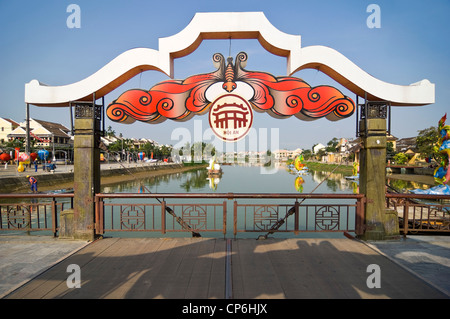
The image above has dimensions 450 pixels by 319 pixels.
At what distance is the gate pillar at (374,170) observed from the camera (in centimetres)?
494

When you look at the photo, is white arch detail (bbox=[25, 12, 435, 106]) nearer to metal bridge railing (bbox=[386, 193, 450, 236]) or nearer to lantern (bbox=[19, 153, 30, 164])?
metal bridge railing (bbox=[386, 193, 450, 236])

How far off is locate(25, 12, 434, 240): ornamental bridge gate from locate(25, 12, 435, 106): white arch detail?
0.02 metres

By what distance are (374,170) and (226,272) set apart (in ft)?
11.0

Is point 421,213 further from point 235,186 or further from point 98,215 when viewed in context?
point 235,186

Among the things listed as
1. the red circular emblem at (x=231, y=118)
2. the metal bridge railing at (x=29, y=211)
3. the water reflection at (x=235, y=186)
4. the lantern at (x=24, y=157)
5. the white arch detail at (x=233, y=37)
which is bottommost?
the water reflection at (x=235, y=186)

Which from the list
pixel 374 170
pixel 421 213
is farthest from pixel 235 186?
pixel 374 170

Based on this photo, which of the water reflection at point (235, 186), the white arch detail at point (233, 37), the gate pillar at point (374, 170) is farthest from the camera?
the water reflection at point (235, 186)

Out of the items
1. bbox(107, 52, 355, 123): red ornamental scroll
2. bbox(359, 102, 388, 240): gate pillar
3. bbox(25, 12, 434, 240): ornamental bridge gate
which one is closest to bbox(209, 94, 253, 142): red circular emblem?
bbox(25, 12, 434, 240): ornamental bridge gate

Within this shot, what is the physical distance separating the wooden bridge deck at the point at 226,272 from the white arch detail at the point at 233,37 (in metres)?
2.85

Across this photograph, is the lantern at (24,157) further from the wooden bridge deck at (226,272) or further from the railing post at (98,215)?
the wooden bridge deck at (226,272)

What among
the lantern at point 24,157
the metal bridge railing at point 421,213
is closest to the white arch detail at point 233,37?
the metal bridge railing at point 421,213

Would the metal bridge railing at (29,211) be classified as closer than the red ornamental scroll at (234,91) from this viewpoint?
No

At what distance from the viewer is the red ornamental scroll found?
489 centimetres

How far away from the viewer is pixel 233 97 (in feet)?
16.0
